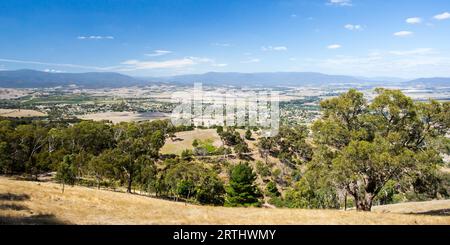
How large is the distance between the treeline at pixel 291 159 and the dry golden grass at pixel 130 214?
9.53ft

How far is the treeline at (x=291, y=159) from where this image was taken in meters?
23.9

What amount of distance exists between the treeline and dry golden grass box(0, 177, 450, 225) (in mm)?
2905

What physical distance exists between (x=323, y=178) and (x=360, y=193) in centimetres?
451

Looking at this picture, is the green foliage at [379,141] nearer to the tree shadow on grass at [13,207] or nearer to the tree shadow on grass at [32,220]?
the tree shadow on grass at [32,220]

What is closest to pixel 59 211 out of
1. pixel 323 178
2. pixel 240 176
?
pixel 323 178

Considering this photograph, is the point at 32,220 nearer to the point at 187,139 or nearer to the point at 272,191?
the point at 272,191

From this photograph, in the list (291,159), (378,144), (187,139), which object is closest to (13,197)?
(378,144)

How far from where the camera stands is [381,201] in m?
76.0

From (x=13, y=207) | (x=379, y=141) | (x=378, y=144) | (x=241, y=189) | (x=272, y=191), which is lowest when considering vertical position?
(x=272, y=191)

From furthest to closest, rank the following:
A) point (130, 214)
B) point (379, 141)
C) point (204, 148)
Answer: point (204, 148) < point (379, 141) < point (130, 214)

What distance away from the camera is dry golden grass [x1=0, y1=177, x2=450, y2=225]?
1995cm

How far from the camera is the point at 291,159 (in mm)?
Result: 102062

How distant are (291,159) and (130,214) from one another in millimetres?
83906
